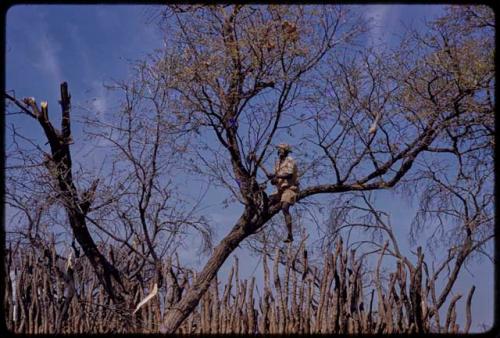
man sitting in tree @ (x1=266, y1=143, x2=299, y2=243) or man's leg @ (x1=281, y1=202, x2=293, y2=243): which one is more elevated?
man sitting in tree @ (x1=266, y1=143, x2=299, y2=243)

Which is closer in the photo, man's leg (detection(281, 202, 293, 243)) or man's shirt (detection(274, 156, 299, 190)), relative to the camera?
man's shirt (detection(274, 156, 299, 190))

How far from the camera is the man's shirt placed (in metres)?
7.74

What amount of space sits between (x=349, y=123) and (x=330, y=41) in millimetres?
1084

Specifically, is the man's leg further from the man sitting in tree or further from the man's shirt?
the man's shirt

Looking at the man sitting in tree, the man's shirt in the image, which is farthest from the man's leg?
the man's shirt

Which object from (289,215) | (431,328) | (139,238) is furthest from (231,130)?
(431,328)

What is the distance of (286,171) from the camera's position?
25.4 ft

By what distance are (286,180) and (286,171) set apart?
17 cm

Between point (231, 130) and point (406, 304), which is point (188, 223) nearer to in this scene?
point (231, 130)

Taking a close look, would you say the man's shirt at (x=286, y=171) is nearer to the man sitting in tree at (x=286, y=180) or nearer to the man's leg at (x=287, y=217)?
the man sitting in tree at (x=286, y=180)

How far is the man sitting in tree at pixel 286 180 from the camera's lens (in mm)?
7746

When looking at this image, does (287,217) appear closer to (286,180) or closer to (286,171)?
(286,180)

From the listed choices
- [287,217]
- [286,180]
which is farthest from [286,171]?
[287,217]

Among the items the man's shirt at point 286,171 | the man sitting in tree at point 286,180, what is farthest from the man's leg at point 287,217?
the man's shirt at point 286,171
